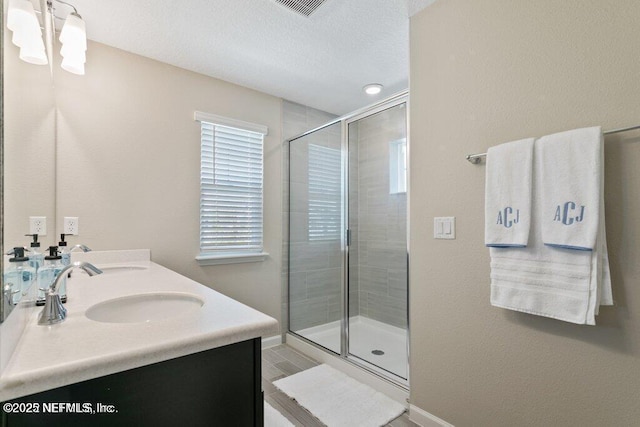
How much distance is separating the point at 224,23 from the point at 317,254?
2025 mm

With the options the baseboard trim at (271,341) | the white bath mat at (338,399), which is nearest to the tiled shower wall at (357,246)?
the baseboard trim at (271,341)

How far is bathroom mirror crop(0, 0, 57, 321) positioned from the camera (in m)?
0.68

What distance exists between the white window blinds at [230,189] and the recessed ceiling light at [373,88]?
1066mm

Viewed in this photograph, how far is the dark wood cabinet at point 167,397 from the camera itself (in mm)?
638

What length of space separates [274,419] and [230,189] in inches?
70.5

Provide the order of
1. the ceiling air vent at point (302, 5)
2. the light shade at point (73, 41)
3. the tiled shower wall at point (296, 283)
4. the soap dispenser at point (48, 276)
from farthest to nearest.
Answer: the tiled shower wall at point (296, 283) < the ceiling air vent at point (302, 5) < the light shade at point (73, 41) < the soap dispenser at point (48, 276)

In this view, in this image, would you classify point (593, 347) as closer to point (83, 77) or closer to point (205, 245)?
point (205, 245)

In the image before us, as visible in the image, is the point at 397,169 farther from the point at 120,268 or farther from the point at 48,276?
the point at 48,276

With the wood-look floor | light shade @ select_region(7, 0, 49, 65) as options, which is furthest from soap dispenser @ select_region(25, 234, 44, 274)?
the wood-look floor

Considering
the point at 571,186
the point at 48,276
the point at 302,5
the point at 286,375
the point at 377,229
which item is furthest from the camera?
the point at 377,229

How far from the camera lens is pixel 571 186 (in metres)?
1.21

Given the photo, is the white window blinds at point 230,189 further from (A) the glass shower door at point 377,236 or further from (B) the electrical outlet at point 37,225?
(B) the electrical outlet at point 37,225

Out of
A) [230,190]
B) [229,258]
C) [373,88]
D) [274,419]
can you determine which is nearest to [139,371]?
[274,419]

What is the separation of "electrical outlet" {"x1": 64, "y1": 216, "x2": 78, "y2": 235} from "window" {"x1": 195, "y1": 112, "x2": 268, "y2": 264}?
84cm
